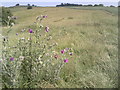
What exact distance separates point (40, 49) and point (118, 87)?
46.2 inches

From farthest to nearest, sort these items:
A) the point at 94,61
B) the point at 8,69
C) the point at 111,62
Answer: the point at 94,61 → the point at 111,62 → the point at 8,69

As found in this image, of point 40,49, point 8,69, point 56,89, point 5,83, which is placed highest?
point 40,49

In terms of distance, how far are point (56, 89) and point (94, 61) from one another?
3.33 ft

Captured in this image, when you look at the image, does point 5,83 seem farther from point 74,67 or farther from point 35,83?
point 74,67

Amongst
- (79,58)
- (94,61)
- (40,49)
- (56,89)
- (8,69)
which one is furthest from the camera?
(79,58)

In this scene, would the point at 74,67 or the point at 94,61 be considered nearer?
the point at 74,67

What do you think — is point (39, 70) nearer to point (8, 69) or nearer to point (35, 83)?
point (35, 83)

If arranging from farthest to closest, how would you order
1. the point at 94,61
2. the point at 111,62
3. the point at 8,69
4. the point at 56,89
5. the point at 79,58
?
the point at 79,58, the point at 94,61, the point at 111,62, the point at 56,89, the point at 8,69

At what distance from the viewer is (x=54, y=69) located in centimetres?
230

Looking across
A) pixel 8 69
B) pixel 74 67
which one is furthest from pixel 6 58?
pixel 74 67

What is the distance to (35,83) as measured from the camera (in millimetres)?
2105

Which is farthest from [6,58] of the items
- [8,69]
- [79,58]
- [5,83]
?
[79,58]

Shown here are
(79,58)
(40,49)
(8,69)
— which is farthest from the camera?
(79,58)

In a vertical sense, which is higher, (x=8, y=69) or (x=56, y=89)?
(x=8, y=69)
